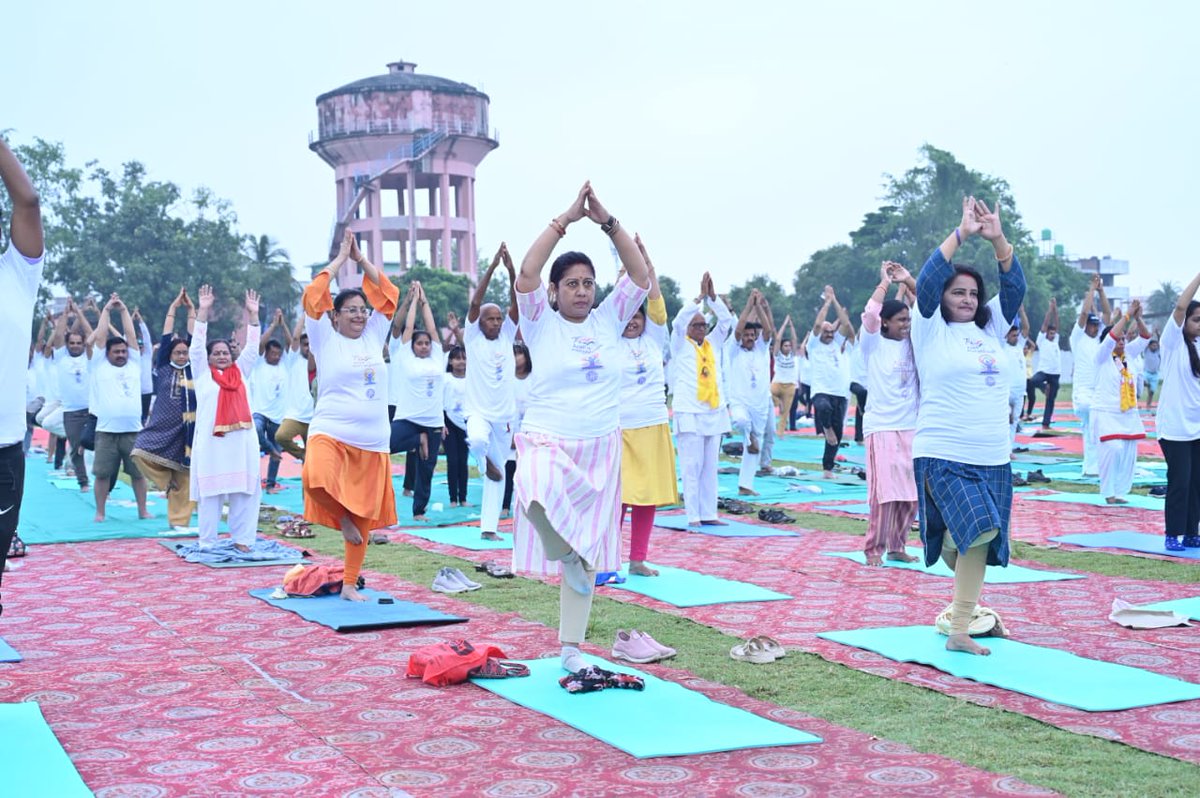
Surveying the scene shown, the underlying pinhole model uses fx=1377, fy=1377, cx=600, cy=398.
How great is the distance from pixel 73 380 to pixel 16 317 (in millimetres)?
11471

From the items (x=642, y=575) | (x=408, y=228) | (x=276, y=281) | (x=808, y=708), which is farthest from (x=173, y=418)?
(x=408, y=228)

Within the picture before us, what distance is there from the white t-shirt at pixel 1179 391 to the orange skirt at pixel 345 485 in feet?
18.8

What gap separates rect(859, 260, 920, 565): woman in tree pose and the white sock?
4076 millimetres

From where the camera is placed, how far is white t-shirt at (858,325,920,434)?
948 centimetres

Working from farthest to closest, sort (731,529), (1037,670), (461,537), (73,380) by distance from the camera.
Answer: (73,380) < (731,529) < (461,537) < (1037,670)

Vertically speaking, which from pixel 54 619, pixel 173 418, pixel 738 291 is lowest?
pixel 54 619

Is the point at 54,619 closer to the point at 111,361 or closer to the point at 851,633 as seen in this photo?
the point at 851,633

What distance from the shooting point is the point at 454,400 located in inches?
532

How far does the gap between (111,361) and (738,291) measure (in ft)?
137

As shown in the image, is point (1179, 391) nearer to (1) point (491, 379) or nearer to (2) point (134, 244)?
(1) point (491, 379)

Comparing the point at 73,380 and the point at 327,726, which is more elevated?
the point at 73,380

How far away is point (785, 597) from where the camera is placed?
8242 mm

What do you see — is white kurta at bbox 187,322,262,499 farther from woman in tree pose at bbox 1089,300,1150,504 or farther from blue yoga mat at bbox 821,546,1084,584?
woman in tree pose at bbox 1089,300,1150,504

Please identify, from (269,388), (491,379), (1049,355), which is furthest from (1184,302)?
(1049,355)
